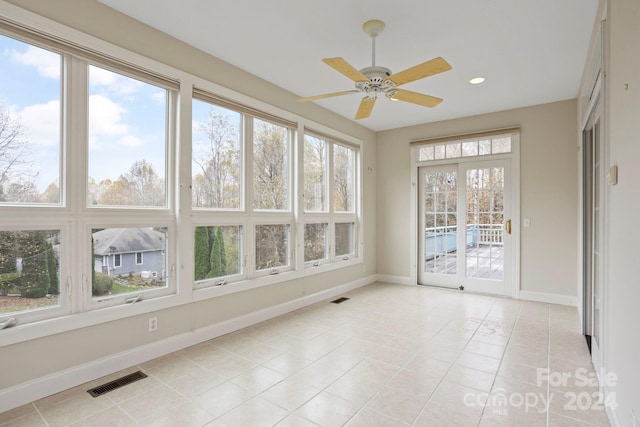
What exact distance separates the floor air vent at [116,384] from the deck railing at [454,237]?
4.58 meters

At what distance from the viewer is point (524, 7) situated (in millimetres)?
2477

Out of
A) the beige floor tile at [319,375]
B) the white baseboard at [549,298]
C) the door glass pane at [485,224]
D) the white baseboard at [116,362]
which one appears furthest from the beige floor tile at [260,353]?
the white baseboard at [549,298]

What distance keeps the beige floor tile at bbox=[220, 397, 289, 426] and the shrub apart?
1378 millimetres

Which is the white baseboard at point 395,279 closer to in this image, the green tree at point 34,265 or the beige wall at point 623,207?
the beige wall at point 623,207

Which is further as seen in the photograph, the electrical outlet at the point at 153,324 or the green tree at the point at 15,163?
the electrical outlet at the point at 153,324

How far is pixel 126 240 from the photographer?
2.70m

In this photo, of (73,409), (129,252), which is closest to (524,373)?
(73,409)

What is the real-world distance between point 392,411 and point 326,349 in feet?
3.39

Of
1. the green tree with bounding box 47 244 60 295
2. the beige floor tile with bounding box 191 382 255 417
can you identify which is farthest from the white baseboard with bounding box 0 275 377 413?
the beige floor tile with bounding box 191 382 255 417

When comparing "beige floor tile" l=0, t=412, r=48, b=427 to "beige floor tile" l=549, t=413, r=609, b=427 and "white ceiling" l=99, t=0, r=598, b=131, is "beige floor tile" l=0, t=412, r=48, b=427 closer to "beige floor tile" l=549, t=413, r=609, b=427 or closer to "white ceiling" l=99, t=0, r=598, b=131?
"white ceiling" l=99, t=0, r=598, b=131

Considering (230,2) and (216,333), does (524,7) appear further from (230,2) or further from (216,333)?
(216,333)

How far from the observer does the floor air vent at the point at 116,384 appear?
228 cm

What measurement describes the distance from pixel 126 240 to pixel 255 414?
1702mm

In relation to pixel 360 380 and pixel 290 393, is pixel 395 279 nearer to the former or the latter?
pixel 360 380
